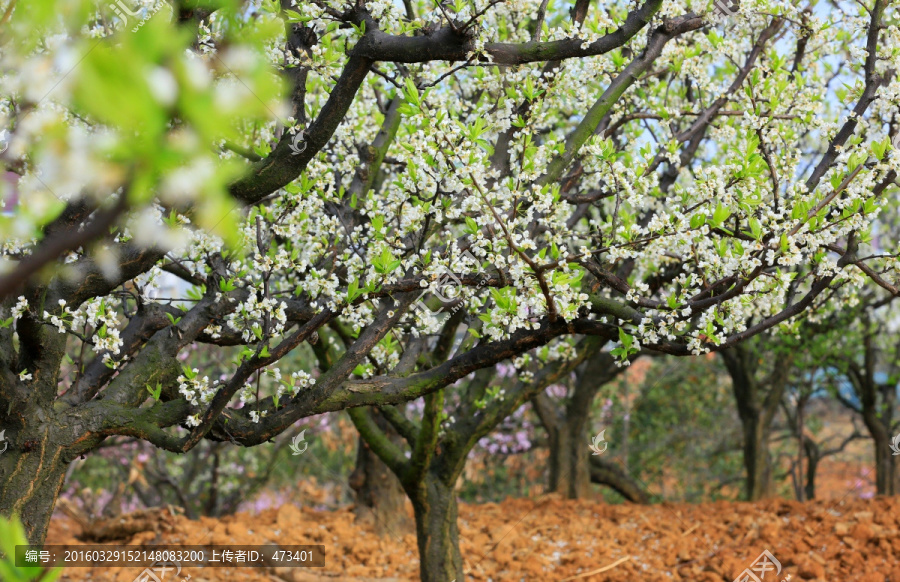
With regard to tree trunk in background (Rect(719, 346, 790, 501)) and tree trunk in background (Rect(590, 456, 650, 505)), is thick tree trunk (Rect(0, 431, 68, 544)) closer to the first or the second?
tree trunk in background (Rect(590, 456, 650, 505))

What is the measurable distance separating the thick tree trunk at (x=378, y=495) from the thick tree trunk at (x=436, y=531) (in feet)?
7.73

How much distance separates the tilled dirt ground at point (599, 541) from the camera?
6.51m

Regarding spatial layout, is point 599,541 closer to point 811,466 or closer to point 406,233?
point 811,466

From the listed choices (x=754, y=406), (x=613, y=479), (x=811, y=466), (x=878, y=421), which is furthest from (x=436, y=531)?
(x=811, y=466)

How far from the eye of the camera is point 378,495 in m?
8.12

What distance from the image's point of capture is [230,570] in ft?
21.9

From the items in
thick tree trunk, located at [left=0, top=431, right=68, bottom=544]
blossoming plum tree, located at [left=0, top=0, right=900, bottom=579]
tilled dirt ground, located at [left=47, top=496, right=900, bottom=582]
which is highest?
blossoming plum tree, located at [left=0, top=0, right=900, bottom=579]

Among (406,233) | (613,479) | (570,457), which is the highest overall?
(406,233)

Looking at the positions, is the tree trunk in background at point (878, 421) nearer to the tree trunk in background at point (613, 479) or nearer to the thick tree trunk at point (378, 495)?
the tree trunk in background at point (613, 479)

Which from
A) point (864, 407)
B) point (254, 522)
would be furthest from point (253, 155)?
point (864, 407)

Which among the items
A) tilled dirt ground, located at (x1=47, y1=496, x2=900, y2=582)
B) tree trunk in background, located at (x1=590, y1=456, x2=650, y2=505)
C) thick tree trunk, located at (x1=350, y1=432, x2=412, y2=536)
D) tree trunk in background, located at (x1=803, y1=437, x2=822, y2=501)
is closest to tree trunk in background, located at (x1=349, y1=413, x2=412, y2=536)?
thick tree trunk, located at (x1=350, y1=432, x2=412, y2=536)

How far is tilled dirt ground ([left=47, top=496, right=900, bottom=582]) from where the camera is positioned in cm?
651

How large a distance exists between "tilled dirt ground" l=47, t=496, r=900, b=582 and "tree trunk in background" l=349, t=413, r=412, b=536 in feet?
0.38

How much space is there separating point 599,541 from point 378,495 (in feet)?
7.94
